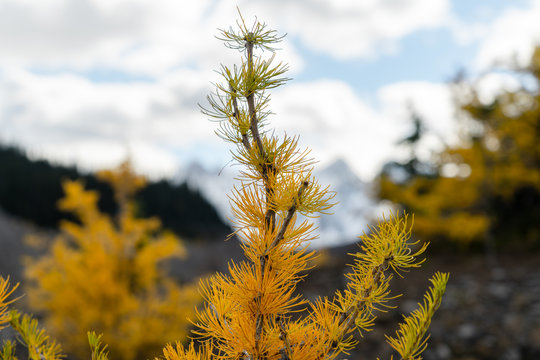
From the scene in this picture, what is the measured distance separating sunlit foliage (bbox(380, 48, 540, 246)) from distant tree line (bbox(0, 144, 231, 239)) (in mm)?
14976

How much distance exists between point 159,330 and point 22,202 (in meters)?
27.8

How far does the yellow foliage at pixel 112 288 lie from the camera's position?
443cm

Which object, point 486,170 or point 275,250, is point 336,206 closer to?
point 275,250

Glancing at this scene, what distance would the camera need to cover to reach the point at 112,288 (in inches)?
177

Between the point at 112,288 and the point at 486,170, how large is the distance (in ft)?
29.4

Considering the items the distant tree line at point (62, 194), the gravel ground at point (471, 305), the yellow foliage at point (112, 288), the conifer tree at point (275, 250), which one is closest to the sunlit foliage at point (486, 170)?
the gravel ground at point (471, 305)

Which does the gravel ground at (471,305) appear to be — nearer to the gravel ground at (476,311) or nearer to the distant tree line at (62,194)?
the gravel ground at (476,311)

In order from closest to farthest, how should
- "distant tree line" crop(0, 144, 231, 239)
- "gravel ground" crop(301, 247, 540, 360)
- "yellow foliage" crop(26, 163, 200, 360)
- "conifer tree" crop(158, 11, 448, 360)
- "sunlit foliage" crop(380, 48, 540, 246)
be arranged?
"conifer tree" crop(158, 11, 448, 360) → "yellow foliage" crop(26, 163, 200, 360) → "gravel ground" crop(301, 247, 540, 360) → "sunlit foliage" crop(380, 48, 540, 246) → "distant tree line" crop(0, 144, 231, 239)

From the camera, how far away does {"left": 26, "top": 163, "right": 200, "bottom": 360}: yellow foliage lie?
4.43 meters

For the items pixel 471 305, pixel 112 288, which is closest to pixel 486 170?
pixel 471 305

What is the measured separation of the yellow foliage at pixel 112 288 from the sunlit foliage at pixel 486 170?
7413 millimetres

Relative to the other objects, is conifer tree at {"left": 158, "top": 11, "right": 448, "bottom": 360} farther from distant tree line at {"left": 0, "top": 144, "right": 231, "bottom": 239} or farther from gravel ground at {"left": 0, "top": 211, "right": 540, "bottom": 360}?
distant tree line at {"left": 0, "top": 144, "right": 231, "bottom": 239}

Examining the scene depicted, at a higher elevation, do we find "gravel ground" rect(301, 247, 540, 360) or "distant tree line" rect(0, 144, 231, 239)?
"distant tree line" rect(0, 144, 231, 239)

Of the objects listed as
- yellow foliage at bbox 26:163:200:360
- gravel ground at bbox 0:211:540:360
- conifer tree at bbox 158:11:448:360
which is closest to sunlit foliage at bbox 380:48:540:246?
gravel ground at bbox 0:211:540:360
